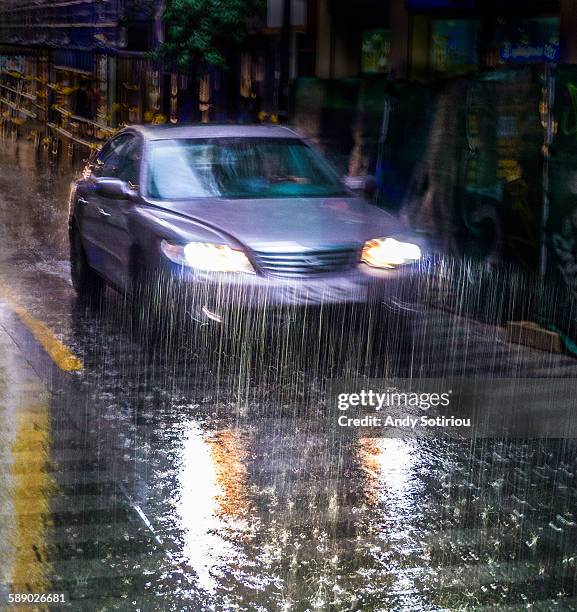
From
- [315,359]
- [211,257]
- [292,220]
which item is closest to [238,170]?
[292,220]

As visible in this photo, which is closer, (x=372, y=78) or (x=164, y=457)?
(x=164, y=457)

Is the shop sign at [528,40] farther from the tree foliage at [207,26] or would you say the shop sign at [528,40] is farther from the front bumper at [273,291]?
the tree foliage at [207,26]

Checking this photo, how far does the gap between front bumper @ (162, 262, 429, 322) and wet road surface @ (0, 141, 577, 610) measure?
0.44 m

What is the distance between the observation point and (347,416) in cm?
754

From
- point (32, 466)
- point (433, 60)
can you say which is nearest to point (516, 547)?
point (32, 466)

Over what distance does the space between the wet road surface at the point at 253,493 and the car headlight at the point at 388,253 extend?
2.12ft

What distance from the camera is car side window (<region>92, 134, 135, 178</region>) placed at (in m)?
10.7

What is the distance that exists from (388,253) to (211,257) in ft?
3.94

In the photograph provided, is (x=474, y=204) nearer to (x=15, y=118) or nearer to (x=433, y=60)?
(x=433, y=60)

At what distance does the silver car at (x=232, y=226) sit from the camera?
8.44 meters

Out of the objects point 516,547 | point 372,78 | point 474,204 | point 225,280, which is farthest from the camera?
point 372,78

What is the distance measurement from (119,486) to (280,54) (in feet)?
54.2

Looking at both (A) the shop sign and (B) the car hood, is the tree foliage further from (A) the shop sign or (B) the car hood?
(B) the car hood

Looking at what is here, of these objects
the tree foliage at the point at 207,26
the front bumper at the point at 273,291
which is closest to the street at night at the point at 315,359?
the front bumper at the point at 273,291
